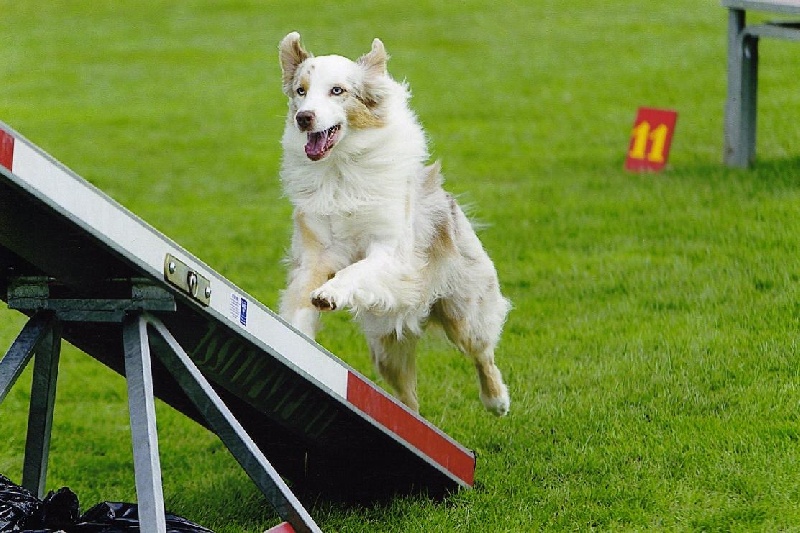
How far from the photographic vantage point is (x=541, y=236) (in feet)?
29.4

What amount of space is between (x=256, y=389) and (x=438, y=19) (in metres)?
15.5

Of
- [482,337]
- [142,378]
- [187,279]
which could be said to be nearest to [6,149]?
[187,279]

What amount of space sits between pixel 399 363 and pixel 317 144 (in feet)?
3.81

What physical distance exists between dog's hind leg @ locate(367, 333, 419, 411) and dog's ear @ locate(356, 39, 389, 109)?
1.06 meters

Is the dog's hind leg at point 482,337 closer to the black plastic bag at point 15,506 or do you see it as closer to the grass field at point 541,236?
the grass field at point 541,236

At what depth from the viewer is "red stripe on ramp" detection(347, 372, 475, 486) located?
14.6 feet

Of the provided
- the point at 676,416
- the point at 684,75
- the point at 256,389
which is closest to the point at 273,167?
the point at 684,75

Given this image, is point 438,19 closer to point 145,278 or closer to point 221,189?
point 221,189

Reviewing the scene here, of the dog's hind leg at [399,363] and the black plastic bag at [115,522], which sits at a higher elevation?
the dog's hind leg at [399,363]

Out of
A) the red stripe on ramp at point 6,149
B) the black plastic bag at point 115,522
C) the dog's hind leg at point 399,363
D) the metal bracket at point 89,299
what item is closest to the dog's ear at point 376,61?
the dog's hind leg at point 399,363

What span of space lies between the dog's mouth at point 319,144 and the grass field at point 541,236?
137 cm

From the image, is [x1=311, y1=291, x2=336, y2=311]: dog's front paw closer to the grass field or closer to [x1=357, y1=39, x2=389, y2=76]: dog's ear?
the grass field

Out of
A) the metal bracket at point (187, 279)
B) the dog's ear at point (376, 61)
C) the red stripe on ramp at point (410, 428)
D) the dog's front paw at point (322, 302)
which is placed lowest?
the red stripe on ramp at point (410, 428)

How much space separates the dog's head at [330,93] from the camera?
521 centimetres
